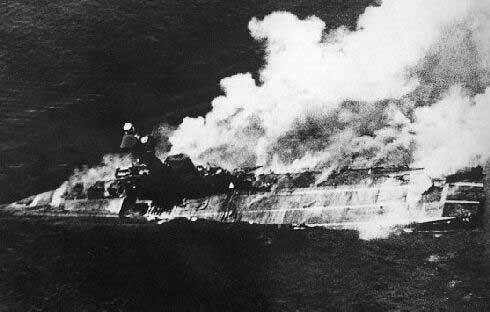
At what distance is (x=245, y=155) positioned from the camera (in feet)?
169

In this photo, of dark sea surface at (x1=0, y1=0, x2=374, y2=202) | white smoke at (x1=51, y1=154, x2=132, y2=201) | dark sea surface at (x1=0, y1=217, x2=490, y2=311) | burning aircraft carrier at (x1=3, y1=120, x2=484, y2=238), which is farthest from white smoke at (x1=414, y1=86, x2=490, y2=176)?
white smoke at (x1=51, y1=154, x2=132, y2=201)

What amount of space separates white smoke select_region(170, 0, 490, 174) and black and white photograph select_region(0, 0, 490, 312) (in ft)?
0.74

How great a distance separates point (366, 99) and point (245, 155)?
1626 cm

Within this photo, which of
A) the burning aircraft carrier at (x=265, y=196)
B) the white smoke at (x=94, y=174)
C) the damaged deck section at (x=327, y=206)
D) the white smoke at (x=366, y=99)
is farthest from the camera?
the white smoke at (x=94, y=174)

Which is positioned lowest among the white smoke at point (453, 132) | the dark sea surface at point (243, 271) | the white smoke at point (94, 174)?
the dark sea surface at point (243, 271)

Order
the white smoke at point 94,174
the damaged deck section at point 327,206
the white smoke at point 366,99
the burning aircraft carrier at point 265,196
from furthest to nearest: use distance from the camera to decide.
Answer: the white smoke at point 94,174 < the white smoke at point 366,99 < the burning aircraft carrier at point 265,196 < the damaged deck section at point 327,206

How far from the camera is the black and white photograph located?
4056 centimetres

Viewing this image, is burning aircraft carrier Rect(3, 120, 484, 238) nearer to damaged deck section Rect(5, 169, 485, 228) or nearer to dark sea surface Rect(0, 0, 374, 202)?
damaged deck section Rect(5, 169, 485, 228)

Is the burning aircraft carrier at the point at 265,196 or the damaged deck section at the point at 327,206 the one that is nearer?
the damaged deck section at the point at 327,206

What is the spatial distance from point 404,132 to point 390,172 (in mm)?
5737

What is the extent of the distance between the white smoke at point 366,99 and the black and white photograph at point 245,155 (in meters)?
0.22

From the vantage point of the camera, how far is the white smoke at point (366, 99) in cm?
5016

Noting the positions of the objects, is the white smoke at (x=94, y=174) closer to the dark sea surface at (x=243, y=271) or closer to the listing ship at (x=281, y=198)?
the listing ship at (x=281, y=198)

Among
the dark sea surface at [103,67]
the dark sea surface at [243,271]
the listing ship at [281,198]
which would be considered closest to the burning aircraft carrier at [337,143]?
the listing ship at [281,198]
